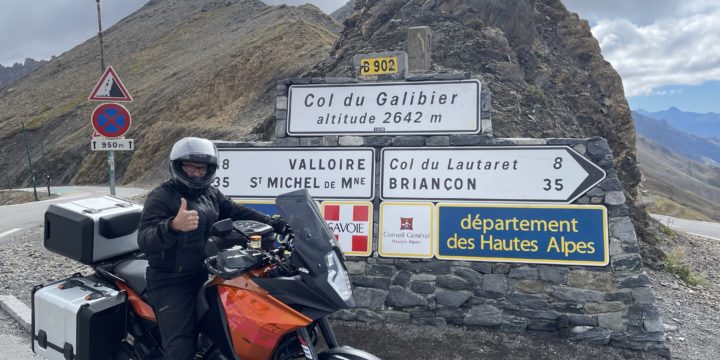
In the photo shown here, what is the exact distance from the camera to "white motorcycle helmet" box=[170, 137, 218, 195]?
10.3 feet

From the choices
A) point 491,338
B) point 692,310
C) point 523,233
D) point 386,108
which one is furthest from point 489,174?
point 692,310

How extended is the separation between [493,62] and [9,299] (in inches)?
477

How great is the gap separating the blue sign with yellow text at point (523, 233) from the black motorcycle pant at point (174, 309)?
299 cm

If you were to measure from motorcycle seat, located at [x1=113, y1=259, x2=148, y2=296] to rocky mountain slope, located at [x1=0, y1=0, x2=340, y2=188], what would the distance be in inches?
706

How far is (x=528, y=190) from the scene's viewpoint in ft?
17.6

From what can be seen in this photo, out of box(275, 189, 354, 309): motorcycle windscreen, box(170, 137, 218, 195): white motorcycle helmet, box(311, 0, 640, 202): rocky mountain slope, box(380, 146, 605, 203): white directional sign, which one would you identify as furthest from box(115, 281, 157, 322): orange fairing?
box(311, 0, 640, 202): rocky mountain slope

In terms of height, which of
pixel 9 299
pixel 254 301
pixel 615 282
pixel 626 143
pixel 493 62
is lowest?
pixel 9 299

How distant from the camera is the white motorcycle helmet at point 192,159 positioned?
10.3 feet

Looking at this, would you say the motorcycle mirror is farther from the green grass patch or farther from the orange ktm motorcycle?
the green grass patch

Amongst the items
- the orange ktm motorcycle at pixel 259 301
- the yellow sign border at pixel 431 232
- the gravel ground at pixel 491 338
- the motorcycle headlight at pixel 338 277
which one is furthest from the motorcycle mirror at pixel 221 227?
the yellow sign border at pixel 431 232

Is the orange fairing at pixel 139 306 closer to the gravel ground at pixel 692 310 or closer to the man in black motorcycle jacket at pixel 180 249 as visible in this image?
the man in black motorcycle jacket at pixel 180 249

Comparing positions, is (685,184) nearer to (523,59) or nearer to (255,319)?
(523,59)

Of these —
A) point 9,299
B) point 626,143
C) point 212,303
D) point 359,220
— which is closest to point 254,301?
point 212,303

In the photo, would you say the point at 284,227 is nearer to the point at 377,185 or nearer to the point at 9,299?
the point at 377,185
